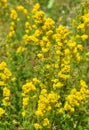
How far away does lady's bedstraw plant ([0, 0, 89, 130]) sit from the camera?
15.4 ft

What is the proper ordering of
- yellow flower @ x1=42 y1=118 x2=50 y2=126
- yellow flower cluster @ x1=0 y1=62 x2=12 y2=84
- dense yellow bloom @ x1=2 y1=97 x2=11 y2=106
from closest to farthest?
yellow flower @ x1=42 y1=118 x2=50 y2=126 → dense yellow bloom @ x1=2 y1=97 x2=11 y2=106 → yellow flower cluster @ x1=0 y1=62 x2=12 y2=84

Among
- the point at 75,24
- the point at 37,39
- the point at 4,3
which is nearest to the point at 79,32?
the point at 75,24

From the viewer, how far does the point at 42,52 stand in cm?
524

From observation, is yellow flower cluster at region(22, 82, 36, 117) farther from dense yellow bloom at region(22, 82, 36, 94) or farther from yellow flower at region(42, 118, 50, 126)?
yellow flower at region(42, 118, 50, 126)

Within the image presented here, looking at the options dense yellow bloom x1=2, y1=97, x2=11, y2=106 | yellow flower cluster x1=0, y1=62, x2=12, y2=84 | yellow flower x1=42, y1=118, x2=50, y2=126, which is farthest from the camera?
yellow flower cluster x1=0, y1=62, x2=12, y2=84

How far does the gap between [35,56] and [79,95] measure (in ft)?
4.25

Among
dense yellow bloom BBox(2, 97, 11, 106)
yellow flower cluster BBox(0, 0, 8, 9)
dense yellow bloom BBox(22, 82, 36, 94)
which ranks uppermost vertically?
yellow flower cluster BBox(0, 0, 8, 9)

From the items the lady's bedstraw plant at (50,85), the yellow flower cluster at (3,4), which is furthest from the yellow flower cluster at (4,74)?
the yellow flower cluster at (3,4)

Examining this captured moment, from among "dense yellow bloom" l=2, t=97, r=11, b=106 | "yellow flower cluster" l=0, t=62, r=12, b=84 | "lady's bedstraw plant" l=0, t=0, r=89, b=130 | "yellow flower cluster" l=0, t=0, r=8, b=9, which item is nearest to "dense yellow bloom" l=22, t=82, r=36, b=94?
"lady's bedstraw plant" l=0, t=0, r=89, b=130

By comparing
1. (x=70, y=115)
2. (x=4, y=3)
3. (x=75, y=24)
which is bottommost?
(x=70, y=115)

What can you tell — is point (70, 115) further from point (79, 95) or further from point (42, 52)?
point (42, 52)

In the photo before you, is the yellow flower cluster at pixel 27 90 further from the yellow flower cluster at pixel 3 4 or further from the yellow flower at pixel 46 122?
the yellow flower cluster at pixel 3 4

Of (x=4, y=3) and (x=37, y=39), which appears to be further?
(x=4, y=3)

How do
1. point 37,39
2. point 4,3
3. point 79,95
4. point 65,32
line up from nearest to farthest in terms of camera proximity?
point 79,95
point 65,32
point 37,39
point 4,3
